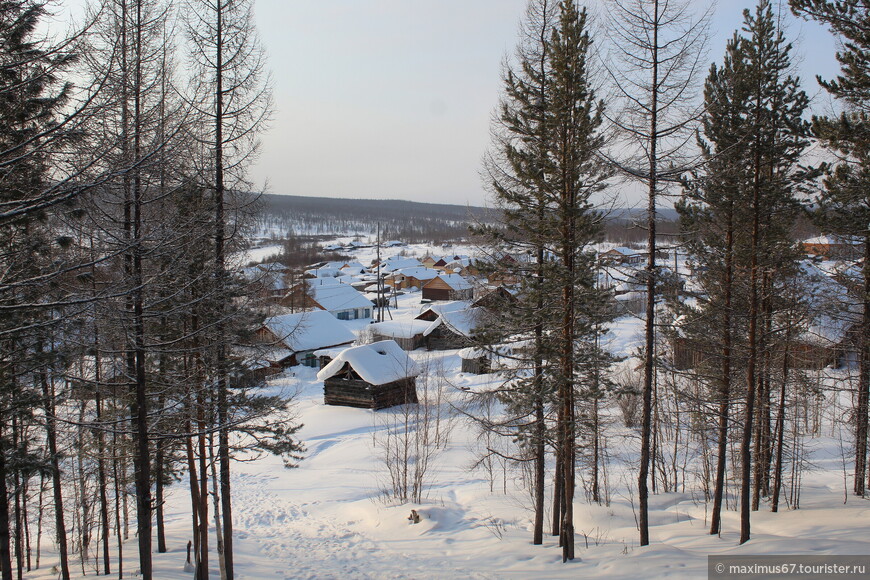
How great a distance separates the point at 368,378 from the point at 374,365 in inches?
46.3

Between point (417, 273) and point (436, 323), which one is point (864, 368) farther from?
point (417, 273)

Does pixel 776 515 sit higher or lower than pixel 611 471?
higher

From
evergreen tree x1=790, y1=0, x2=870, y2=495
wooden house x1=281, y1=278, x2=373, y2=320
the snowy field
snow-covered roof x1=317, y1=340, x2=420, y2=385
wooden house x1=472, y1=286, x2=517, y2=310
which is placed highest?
evergreen tree x1=790, y1=0, x2=870, y2=495

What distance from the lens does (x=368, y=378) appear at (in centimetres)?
2991

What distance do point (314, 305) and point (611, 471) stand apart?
4046 centimetres

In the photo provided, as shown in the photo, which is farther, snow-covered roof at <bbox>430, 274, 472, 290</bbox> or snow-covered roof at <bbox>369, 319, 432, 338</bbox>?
snow-covered roof at <bbox>430, 274, 472, 290</bbox>

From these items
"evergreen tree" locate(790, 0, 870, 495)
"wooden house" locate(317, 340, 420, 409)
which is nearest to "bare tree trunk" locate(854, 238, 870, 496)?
"evergreen tree" locate(790, 0, 870, 495)

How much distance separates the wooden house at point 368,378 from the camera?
30.5 metres

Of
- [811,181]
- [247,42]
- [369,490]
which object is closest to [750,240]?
[811,181]

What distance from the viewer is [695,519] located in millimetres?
15797

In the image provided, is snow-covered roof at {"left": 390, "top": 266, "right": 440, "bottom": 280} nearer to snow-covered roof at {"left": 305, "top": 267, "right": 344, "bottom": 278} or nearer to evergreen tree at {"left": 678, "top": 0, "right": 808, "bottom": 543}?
snow-covered roof at {"left": 305, "top": 267, "right": 344, "bottom": 278}

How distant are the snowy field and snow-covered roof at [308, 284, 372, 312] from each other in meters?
33.7

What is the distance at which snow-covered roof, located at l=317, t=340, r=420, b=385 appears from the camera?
30281 mm

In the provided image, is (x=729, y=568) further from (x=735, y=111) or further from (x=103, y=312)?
(x=103, y=312)
